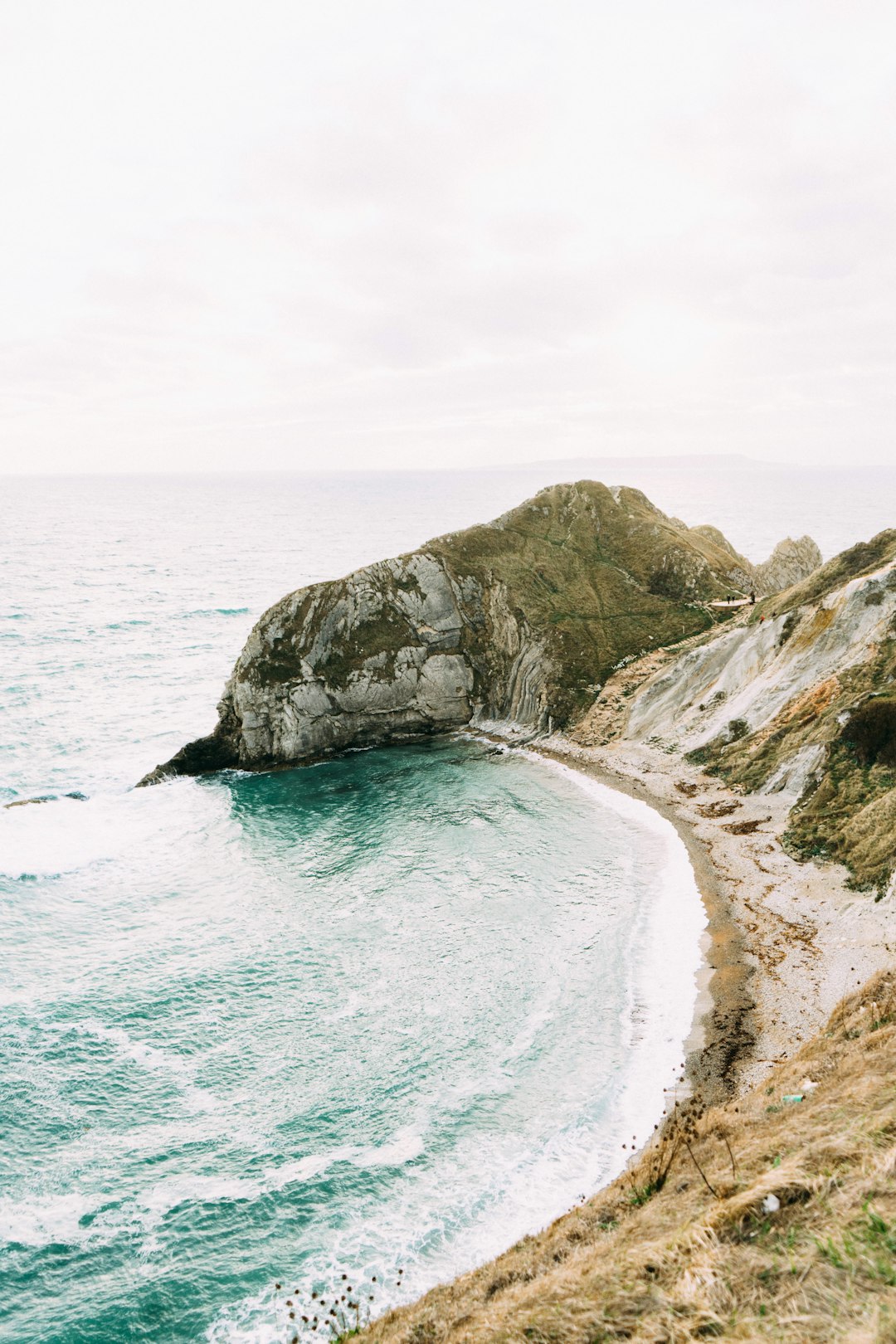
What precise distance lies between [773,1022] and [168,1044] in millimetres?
Answer: 26391

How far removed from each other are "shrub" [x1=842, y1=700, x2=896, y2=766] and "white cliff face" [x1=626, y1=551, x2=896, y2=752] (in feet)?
9.81

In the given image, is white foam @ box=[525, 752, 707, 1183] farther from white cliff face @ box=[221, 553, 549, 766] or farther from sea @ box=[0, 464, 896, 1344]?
white cliff face @ box=[221, 553, 549, 766]

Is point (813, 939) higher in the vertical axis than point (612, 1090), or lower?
higher

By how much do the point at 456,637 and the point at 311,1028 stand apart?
46280 millimetres

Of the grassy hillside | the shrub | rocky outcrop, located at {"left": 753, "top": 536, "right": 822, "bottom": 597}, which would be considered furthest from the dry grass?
rocky outcrop, located at {"left": 753, "top": 536, "right": 822, "bottom": 597}

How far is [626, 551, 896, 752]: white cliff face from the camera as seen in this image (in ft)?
173

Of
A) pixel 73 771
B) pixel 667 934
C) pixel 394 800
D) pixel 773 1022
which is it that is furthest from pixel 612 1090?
pixel 73 771

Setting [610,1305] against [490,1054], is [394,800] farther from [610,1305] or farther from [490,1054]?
[610,1305]

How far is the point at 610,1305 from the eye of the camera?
41.4 ft

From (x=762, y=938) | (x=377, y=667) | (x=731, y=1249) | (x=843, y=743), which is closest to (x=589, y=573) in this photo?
(x=377, y=667)

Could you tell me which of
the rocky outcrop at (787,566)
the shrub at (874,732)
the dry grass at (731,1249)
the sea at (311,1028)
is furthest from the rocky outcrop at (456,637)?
the dry grass at (731,1249)

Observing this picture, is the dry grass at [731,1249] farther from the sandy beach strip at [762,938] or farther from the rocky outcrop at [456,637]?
Answer: the rocky outcrop at [456,637]

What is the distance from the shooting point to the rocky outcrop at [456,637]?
217ft

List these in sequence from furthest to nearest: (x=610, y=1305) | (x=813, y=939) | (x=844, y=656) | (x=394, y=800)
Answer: (x=394, y=800), (x=844, y=656), (x=813, y=939), (x=610, y=1305)
